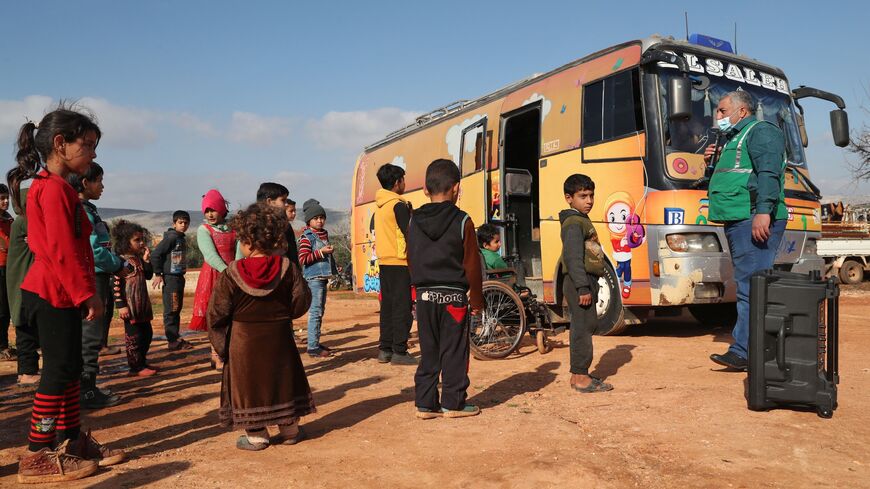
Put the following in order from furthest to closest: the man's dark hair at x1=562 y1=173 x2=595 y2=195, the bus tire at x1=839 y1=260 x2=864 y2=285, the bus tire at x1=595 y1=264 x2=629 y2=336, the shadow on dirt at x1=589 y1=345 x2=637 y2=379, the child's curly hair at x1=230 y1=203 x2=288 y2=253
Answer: the bus tire at x1=839 y1=260 x2=864 y2=285 < the bus tire at x1=595 y1=264 x2=629 y2=336 < the shadow on dirt at x1=589 y1=345 x2=637 y2=379 < the man's dark hair at x1=562 y1=173 x2=595 y2=195 < the child's curly hair at x1=230 y1=203 x2=288 y2=253

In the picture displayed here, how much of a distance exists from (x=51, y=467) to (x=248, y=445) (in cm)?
97

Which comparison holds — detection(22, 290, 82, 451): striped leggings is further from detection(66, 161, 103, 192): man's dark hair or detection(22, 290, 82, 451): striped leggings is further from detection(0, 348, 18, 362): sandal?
detection(0, 348, 18, 362): sandal

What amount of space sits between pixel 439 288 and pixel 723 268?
3.98m

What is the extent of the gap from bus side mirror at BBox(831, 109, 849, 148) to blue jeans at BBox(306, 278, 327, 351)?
629 centimetres

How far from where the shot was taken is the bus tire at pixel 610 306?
25.1 feet

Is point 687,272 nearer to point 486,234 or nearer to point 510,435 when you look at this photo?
point 486,234

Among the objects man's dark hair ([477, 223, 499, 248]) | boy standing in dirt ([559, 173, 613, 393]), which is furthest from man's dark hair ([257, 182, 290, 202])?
boy standing in dirt ([559, 173, 613, 393])

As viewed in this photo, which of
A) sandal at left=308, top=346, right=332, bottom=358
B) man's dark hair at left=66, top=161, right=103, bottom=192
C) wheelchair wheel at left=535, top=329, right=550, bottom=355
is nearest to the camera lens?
man's dark hair at left=66, top=161, right=103, bottom=192

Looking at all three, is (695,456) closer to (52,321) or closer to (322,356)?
(52,321)

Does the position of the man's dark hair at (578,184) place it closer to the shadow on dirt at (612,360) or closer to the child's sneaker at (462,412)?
the shadow on dirt at (612,360)

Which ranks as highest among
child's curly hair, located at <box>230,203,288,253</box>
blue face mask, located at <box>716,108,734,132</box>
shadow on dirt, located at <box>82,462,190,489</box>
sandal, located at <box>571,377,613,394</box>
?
blue face mask, located at <box>716,108,734,132</box>

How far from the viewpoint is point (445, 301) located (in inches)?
175

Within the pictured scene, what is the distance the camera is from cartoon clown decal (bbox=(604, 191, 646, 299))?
7332mm

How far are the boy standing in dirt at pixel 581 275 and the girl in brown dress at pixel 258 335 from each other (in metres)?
2.05
